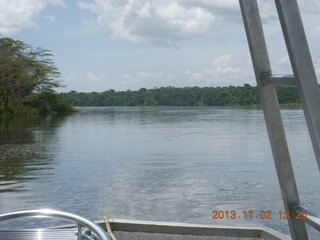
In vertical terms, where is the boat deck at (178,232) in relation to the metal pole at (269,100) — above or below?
below

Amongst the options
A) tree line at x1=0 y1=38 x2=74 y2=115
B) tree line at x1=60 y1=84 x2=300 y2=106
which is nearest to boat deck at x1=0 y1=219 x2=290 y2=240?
tree line at x1=0 y1=38 x2=74 y2=115

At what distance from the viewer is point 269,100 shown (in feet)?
5.71

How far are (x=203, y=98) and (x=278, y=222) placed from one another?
69351 mm

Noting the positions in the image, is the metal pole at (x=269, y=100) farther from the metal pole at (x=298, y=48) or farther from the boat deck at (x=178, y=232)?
the boat deck at (x=178, y=232)

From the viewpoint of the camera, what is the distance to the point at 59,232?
1716 mm

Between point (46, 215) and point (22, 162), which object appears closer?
point (46, 215)

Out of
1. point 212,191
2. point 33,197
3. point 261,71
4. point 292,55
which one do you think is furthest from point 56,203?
point 292,55

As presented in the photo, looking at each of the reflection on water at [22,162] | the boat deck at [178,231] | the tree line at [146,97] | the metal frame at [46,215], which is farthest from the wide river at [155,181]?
the tree line at [146,97]

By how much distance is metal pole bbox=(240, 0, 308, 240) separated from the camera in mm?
1735

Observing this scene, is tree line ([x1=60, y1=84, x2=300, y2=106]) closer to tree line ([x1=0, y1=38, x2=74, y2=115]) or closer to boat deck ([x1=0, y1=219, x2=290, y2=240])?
tree line ([x1=0, y1=38, x2=74, y2=115])

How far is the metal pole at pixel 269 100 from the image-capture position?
A: 1735mm

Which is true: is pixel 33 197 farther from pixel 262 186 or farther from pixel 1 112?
pixel 1 112
